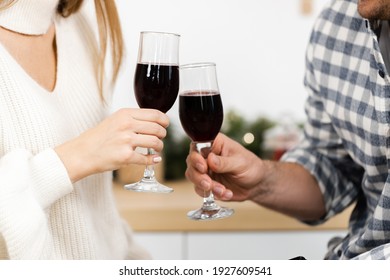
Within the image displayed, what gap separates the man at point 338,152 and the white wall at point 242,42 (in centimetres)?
122

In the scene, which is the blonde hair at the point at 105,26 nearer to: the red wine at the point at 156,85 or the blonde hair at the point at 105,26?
the blonde hair at the point at 105,26

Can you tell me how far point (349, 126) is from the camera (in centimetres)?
171

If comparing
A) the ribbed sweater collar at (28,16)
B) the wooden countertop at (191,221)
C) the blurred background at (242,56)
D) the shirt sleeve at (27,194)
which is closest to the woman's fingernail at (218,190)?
the shirt sleeve at (27,194)

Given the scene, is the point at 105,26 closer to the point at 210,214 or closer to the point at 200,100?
the point at 200,100

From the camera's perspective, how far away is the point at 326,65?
1.79 meters

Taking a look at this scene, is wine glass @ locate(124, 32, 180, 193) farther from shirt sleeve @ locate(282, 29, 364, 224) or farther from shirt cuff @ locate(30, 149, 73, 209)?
shirt sleeve @ locate(282, 29, 364, 224)

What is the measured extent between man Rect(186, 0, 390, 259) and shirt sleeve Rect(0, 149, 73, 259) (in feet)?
1.14

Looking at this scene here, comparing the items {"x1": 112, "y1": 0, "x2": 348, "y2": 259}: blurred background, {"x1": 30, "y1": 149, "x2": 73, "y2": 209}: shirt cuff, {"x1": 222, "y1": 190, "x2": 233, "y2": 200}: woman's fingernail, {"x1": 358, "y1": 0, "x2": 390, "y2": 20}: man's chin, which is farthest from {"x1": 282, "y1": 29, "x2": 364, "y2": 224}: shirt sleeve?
{"x1": 112, "y1": 0, "x2": 348, "y2": 259}: blurred background

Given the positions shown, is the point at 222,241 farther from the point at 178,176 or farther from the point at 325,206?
the point at 325,206

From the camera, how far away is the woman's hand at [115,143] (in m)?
1.23

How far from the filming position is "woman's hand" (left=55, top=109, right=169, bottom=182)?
1.23m

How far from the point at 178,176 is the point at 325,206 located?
1199 mm
